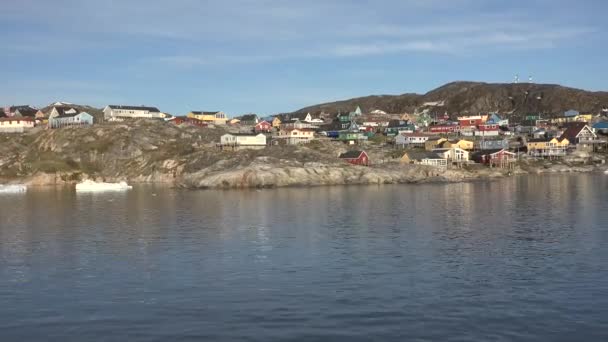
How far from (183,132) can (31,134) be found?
42918 mm

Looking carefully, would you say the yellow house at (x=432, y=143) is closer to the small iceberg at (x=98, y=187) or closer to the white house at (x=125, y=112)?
the white house at (x=125, y=112)

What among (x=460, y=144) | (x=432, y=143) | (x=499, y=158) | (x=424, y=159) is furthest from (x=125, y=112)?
(x=499, y=158)

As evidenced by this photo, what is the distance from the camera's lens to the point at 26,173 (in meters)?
150

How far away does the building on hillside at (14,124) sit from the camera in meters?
182

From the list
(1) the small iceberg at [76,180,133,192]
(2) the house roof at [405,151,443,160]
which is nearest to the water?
(1) the small iceberg at [76,180,133,192]

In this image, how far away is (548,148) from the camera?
587 feet

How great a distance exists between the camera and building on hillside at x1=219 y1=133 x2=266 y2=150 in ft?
511

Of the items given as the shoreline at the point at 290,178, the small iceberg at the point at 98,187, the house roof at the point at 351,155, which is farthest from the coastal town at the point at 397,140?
the small iceberg at the point at 98,187

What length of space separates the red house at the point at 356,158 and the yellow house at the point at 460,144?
33.4 metres

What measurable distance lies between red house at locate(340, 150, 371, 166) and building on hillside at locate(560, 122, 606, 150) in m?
72.4

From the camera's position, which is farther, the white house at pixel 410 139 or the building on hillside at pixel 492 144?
the white house at pixel 410 139

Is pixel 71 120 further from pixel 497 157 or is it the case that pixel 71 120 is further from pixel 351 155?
pixel 497 157

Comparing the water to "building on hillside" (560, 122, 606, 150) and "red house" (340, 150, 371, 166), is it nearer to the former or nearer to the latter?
"red house" (340, 150, 371, 166)

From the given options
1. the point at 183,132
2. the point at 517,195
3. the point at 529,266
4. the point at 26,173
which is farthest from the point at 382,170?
the point at 529,266
